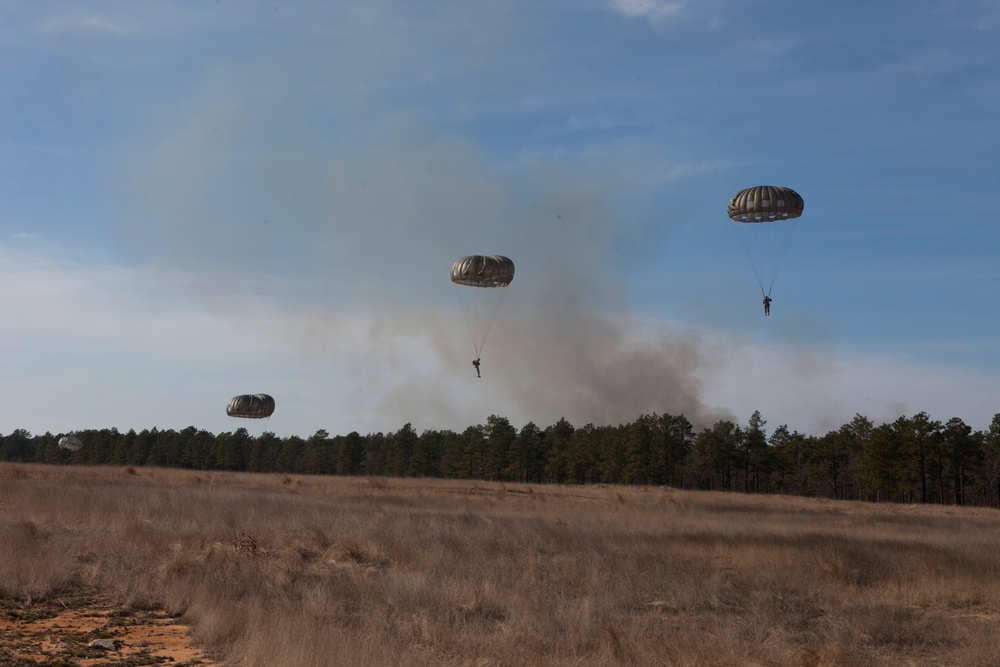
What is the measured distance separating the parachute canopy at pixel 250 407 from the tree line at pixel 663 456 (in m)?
31.9

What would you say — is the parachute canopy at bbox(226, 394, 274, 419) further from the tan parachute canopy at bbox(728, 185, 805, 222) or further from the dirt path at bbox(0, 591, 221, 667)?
the dirt path at bbox(0, 591, 221, 667)

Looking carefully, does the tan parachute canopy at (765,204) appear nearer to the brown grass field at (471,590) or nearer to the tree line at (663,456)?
the brown grass field at (471,590)

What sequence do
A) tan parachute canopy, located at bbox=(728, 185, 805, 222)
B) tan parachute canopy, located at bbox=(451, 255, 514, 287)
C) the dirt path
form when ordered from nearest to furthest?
the dirt path
tan parachute canopy, located at bbox=(728, 185, 805, 222)
tan parachute canopy, located at bbox=(451, 255, 514, 287)

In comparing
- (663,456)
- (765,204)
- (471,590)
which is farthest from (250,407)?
(471,590)

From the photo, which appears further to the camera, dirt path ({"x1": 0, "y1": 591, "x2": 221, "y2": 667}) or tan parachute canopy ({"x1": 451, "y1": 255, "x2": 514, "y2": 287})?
tan parachute canopy ({"x1": 451, "y1": 255, "x2": 514, "y2": 287})

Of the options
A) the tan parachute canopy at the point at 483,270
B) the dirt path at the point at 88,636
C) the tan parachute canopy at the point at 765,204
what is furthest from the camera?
the tan parachute canopy at the point at 483,270

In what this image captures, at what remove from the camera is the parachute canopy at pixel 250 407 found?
76.0m

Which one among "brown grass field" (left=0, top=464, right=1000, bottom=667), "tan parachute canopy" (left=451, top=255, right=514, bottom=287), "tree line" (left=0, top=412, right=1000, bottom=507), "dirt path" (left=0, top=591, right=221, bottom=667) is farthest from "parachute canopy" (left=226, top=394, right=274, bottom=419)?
"dirt path" (left=0, top=591, right=221, bottom=667)

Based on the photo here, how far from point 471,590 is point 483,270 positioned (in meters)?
27.7

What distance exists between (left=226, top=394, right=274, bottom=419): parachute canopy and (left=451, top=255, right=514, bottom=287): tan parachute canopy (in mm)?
42540

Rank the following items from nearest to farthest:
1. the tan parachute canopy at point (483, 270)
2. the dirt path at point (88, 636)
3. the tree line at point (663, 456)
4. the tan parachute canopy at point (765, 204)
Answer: the dirt path at point (88, 636) < the tan parachute canopy at point (765, 204) < the tan parachute canopy at point (483, 270) < the tree line at point (663, 456)

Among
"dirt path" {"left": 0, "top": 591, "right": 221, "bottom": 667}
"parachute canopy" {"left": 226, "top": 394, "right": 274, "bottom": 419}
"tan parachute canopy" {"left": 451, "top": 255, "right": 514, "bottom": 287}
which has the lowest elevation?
"dirt path" {"left": 0, "top": 591, "right": 221, "bottom": 667}

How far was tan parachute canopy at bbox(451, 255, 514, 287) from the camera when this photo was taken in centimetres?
3953

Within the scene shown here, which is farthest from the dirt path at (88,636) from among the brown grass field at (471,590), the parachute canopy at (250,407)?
the parachute canopy at (250,407)
